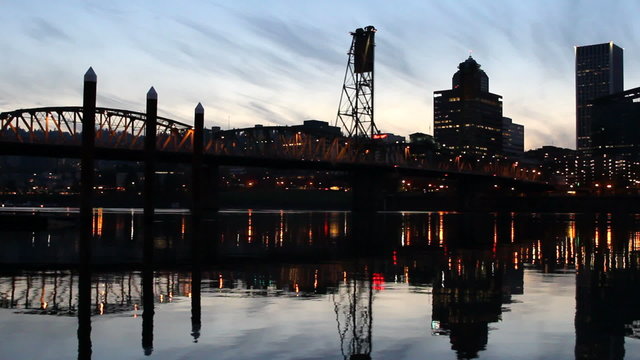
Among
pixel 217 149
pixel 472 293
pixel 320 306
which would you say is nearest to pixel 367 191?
pixel 217 149

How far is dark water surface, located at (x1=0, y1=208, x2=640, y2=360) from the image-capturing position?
14508 millimetres

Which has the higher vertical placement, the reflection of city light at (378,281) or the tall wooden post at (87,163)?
the tall wooden post at (87,163)

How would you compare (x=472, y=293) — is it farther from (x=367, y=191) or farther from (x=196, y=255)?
(x=367, y=191)

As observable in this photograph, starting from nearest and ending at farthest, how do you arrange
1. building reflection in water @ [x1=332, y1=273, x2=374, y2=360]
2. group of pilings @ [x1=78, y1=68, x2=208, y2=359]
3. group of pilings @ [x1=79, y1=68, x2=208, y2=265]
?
1. building reflection in water @ [x1=332, y1=273, x2=374, y2=360]
2. group of pilings @ [x1=78, y1=68, x2=208, y2=359]
3. group of pilings @ [x1=79, y1=68, x2=208, y2=265]

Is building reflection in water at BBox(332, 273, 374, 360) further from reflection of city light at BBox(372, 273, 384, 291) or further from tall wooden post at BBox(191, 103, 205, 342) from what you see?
tall wooden post at BBox(191, 103, 205, 342)

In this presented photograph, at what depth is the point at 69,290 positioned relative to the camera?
23062mm

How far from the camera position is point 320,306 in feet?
65.3

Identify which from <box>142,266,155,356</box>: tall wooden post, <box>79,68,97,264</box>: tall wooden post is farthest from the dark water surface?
<box>79,68,97,264</box>: tall wooden post

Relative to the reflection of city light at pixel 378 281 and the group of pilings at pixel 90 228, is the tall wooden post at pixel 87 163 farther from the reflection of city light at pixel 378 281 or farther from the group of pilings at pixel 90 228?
the reflection of city light at pixel 378 281

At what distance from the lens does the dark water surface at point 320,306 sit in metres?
14.5

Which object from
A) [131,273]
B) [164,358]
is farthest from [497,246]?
[164,358]

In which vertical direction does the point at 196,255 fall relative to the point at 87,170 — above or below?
below

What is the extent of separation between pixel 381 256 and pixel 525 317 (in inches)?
757

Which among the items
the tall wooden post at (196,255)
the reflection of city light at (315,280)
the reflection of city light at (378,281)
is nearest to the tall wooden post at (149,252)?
the tall wooden post at (196,255)
